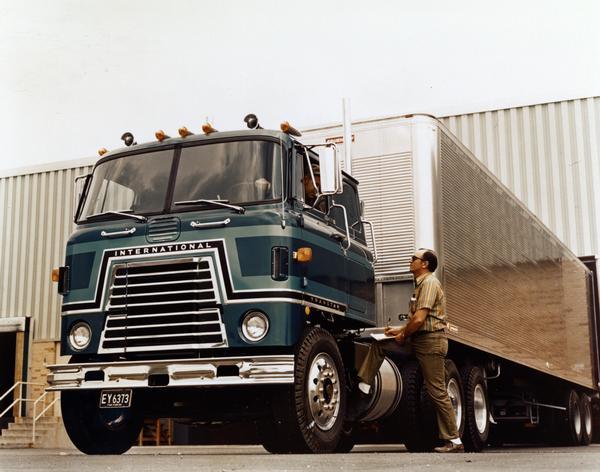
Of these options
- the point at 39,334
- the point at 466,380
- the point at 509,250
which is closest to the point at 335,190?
the point at 466,380

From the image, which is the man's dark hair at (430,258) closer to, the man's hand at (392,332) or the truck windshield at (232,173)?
the man's hand at (392,332)

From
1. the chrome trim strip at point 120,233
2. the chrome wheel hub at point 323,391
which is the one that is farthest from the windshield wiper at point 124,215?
the chrome wheel hub at point 323,391

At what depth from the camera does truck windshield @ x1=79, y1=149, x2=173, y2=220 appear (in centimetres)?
913

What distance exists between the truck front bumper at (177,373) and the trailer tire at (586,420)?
12.1 metres

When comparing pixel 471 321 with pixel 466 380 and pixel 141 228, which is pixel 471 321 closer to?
A: pixel 466 380

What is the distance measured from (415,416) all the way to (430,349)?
1326 millimetres

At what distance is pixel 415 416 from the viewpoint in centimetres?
1059

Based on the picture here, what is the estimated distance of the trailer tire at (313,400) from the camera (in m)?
8.14

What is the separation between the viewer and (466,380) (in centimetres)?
1151

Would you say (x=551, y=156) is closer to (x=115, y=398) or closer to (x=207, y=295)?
(x=207, y=295)

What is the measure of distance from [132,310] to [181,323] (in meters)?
0.53

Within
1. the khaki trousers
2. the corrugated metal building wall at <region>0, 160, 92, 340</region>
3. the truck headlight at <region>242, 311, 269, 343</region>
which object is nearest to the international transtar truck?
the truck headlight at <region>242, 311, 269, 343</region>

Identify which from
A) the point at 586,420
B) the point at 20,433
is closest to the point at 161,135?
the point at 586,420

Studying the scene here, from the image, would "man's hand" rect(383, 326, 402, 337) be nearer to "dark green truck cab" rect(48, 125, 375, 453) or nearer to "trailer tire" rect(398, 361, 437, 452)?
"dark green truck cab" rect(48, 125, 375, 453)
